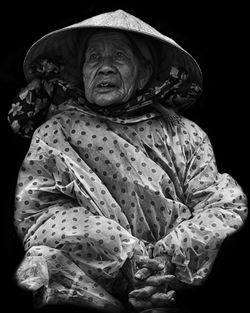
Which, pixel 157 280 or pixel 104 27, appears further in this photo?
pixel 104 27

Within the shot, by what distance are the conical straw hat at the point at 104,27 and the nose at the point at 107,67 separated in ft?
0.44

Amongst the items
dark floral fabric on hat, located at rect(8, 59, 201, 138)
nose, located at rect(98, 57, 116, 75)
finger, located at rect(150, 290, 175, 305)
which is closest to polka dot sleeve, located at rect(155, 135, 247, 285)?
finger, located at rect(150, 290, 175, 305)

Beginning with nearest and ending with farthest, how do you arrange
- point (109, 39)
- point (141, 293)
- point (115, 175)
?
point (141, 293) < point (115, 175) < point (109, 39)

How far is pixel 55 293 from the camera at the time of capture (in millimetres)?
5082

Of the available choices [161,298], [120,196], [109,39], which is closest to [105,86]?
[109,39]

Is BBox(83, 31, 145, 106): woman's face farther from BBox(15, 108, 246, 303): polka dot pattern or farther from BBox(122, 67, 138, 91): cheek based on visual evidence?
BBox(15, 108, 246, 303): polka dot pattern

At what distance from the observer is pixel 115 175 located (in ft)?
17.6

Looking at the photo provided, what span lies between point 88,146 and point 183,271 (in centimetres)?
64

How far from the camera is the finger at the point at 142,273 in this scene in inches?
200

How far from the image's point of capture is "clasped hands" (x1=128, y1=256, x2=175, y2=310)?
5.06 metres

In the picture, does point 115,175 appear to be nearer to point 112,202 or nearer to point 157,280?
point 112,202

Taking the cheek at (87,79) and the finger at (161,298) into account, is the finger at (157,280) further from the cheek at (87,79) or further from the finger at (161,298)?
the cheek at (87,79)

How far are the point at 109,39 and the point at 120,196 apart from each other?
627mm

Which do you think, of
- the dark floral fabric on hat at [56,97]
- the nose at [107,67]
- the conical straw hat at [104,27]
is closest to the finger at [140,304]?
the dark floral fabric on hat at [56,97]
